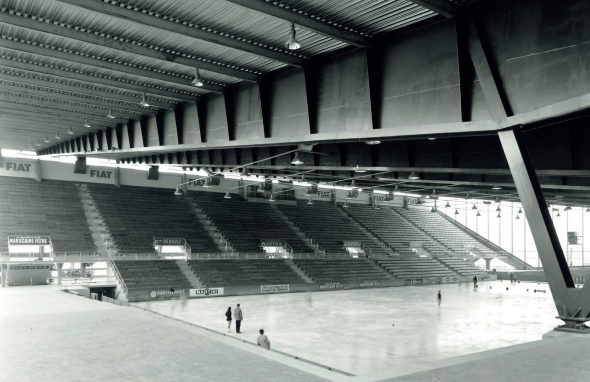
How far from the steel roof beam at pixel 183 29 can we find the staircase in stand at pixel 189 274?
30.0 meters

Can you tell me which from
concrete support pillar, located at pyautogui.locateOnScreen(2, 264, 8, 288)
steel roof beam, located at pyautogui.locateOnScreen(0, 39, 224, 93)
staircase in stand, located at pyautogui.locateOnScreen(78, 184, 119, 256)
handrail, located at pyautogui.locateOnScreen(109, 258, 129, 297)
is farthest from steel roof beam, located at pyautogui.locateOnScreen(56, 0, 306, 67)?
staircase in stand, located at pyautogui.locateOnScreen(78, 184, 119, 256)

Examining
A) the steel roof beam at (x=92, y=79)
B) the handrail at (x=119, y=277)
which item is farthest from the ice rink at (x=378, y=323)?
the steel roof beam at (x=92, y=79)

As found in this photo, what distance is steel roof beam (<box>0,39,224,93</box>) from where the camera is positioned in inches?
488

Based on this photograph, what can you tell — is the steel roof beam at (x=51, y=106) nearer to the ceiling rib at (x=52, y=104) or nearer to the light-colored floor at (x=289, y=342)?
the ceiling rib at (x=52, y=104)

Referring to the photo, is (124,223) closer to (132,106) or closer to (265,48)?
(132,106)

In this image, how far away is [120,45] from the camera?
11.8 metres

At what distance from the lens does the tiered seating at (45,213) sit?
38.6 meters

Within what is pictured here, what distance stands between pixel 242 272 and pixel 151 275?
26.6 feet

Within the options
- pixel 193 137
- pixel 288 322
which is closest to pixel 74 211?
pixel 288 322

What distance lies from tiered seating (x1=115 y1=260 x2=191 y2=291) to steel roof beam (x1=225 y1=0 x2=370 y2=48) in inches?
1167

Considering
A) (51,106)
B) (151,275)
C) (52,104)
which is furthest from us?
(151,275)

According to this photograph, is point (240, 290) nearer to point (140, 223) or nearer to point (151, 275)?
point (151, 275)

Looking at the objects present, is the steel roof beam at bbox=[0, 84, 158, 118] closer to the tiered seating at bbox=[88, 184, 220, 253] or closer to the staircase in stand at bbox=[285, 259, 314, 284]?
the tiered seating at bbox=[88, 184, 220, 253]

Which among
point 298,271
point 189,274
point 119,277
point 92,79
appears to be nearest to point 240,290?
point 189,274
